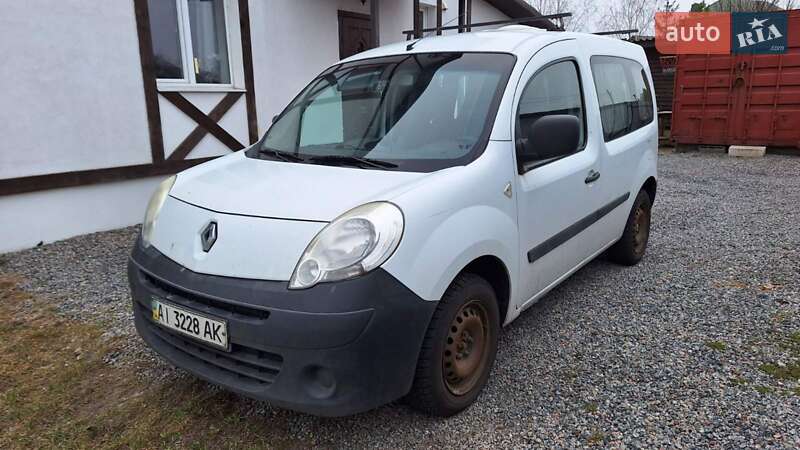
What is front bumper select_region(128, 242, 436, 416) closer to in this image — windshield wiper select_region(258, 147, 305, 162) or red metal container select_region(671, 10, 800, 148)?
windshield wiper select_region(258, 147, 305, 162)

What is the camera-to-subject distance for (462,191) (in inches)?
91.0

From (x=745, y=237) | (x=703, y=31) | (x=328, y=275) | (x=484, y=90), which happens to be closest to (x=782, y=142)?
(x=703, y=31)

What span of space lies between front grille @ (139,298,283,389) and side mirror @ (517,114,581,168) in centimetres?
154

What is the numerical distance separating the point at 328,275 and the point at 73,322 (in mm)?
2549

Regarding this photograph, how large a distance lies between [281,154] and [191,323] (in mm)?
1151

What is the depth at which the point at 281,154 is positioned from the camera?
116 inches

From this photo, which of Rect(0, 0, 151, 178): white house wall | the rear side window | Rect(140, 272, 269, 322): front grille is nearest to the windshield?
Rect(140, 272, 269, 322): front grille

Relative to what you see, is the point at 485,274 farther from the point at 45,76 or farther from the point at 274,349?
the point at 45,76

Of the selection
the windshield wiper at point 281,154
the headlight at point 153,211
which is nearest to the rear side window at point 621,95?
the windshield wiper at point 281,154

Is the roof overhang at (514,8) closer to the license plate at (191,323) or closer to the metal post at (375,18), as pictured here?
the metal post at (375,18)

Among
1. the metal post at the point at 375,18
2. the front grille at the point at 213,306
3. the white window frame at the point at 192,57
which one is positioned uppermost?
the metal post at the point at 375,18

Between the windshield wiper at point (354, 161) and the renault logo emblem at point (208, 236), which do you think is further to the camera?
the windshield wiper at point (354, 161)

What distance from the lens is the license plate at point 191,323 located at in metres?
2.06

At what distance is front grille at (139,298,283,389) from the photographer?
6.64 feet
